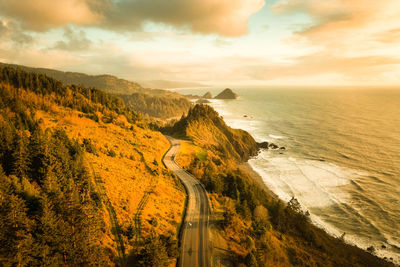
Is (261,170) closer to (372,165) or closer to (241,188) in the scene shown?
(241,188)

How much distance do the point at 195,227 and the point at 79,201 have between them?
→ 76.9 feet

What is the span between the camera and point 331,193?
70812 mm

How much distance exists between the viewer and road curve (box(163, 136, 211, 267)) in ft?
102

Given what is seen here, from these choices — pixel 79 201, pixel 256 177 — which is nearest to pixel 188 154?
pixel 256 177

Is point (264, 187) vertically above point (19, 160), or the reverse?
point (19, 160)

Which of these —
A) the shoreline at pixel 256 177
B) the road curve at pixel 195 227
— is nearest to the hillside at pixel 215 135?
the shoreline at pixel 256 177

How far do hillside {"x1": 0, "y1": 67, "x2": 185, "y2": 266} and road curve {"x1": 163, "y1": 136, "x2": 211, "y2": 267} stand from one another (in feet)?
7.63

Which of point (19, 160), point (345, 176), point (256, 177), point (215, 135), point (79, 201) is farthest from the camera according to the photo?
point (215, 135)

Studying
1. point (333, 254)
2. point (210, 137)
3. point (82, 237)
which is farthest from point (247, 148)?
point (82, 237)

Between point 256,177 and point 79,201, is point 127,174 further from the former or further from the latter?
point 256,177

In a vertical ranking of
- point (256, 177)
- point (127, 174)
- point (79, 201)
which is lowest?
point (256, 177)

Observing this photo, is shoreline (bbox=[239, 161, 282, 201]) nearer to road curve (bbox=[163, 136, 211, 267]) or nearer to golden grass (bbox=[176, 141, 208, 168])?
golden grass (bbox=[176, 141, 208, 168])

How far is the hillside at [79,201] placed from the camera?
56.4 feet

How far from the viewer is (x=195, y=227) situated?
1492 inches
